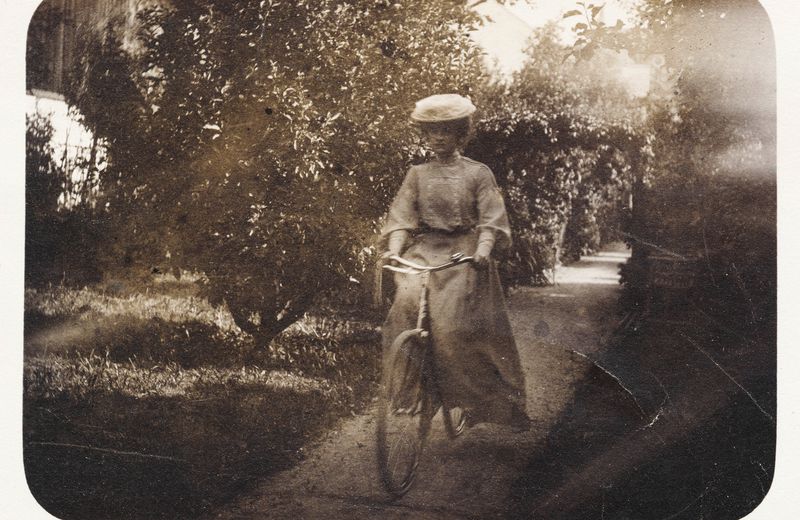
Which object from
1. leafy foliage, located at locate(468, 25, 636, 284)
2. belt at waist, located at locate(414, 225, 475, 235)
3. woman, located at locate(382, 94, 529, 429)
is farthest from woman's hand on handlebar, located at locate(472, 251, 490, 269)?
leafy foliage, located at locate(468, 25, 636, 284)

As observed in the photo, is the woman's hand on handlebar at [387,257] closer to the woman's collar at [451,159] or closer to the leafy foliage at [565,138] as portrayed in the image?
the woman's collar at [451,159]

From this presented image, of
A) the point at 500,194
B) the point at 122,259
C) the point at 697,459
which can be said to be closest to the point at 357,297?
the point at 500,194

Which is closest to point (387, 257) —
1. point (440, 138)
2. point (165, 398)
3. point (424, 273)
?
point (424, 273)

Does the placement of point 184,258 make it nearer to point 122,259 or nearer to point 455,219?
point 122,259

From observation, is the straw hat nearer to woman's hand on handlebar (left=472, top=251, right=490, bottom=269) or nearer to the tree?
the tree

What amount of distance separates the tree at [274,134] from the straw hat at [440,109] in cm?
5

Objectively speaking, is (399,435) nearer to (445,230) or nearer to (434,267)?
(434,267)

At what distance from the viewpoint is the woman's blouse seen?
3146mm

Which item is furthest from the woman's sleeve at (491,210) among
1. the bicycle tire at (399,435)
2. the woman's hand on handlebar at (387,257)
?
the bicycle tire at (399,435)

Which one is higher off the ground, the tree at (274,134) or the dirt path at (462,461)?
the tree at (274,134)

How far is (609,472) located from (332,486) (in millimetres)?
1252

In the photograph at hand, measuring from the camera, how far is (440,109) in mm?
3211

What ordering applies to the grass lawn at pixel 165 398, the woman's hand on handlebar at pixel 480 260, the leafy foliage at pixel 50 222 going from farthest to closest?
the leafy foliage at pixel 50 222, the grass lawn at pixel 165 398, the woman's hand on handlebar at pixel 480 260

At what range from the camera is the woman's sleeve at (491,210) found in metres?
3.15
